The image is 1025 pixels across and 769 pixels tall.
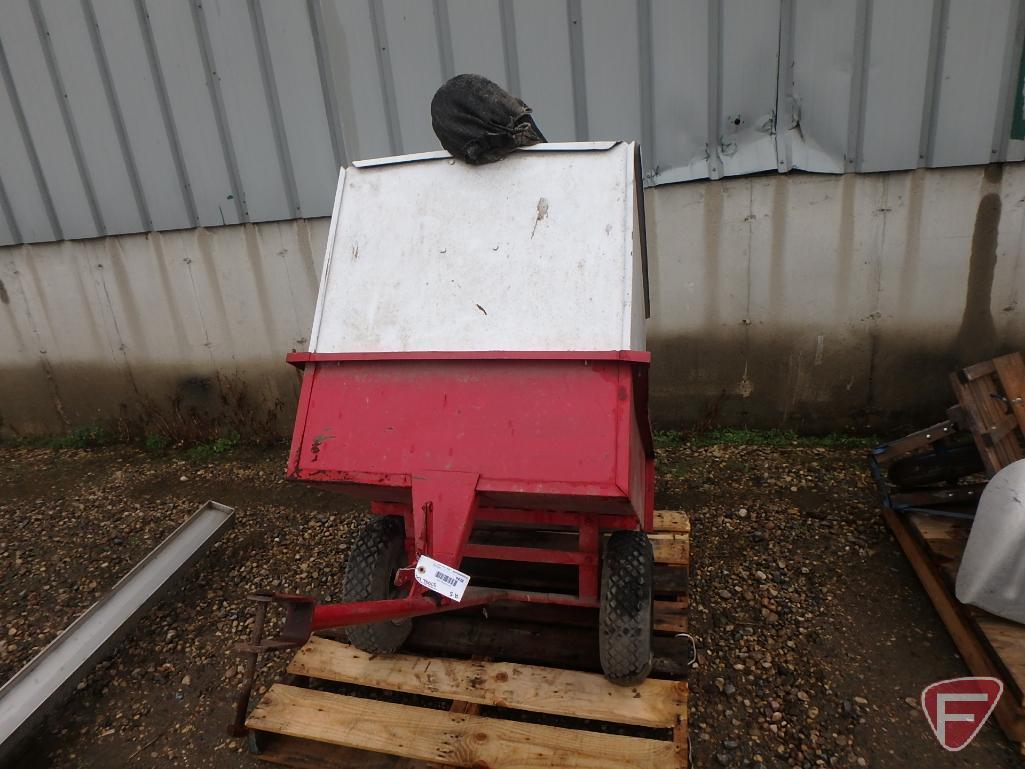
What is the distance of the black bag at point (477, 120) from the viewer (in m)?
2.06

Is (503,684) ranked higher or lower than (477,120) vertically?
lower

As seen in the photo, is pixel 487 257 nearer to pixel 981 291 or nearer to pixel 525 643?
pixel 525 643

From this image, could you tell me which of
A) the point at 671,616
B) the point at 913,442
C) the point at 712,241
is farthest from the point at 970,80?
the point at 671,616

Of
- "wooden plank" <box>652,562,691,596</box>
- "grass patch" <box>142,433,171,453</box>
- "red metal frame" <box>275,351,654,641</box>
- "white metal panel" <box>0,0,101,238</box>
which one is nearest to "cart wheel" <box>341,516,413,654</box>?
"red metal frame" <box>275,351,654,641</box>

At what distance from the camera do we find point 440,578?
1.62 m

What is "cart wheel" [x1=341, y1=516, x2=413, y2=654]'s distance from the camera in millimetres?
2303

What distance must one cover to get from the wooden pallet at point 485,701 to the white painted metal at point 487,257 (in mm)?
1298

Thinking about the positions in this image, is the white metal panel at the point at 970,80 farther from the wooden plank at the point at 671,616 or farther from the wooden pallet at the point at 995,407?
the wooden plank at the point at 671,616

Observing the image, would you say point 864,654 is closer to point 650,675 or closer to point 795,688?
point 795,688

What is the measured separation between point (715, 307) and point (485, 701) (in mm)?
2983

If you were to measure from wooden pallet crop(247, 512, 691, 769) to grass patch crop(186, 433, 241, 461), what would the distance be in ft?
9.23

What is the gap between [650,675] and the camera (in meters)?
2.32

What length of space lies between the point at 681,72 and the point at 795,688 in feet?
11.4

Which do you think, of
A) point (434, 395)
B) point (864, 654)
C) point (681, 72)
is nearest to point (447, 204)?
point (434, 395)
